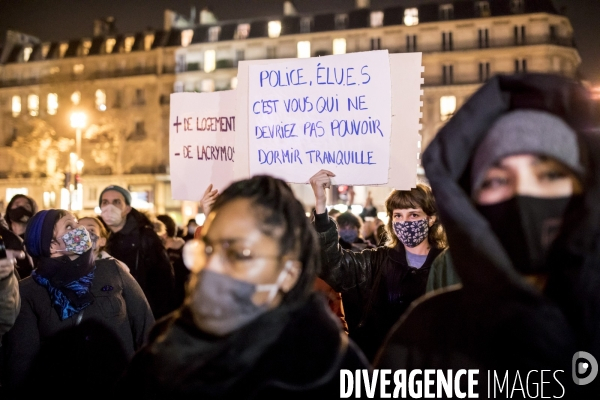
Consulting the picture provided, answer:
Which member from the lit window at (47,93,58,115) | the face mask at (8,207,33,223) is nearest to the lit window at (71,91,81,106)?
the lit window at (47,93,58,115)

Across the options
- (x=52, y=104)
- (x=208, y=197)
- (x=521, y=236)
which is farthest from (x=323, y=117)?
(x=52, y=104)

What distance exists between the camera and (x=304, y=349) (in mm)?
1489

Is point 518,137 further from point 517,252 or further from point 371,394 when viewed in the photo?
point 371,394

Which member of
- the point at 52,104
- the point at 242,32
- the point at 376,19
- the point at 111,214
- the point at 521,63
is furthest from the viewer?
the point at 52,104

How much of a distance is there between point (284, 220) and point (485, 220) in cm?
53

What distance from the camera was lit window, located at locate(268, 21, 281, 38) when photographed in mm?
48094

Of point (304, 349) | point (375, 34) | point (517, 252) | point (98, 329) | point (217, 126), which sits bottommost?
point (98, 329)

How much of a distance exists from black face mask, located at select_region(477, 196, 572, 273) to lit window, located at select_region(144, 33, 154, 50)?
54.1 metres

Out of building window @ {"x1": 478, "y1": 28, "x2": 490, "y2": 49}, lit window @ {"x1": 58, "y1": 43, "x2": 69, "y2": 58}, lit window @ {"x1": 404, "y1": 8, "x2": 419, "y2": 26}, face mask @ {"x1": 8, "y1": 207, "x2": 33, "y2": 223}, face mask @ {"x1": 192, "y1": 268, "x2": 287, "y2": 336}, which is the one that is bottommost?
face mask @ {"x1": 192, "y1": 268, "x2": 287, "y2": 336}

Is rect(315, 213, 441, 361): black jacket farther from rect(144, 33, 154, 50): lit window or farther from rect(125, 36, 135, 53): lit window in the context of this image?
rect(125, 36, 135, 53): lit window

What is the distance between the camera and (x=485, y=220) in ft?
4.60

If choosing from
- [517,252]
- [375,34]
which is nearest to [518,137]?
[517,252]

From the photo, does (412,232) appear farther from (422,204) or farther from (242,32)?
(242,32)

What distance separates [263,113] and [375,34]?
4386cm
